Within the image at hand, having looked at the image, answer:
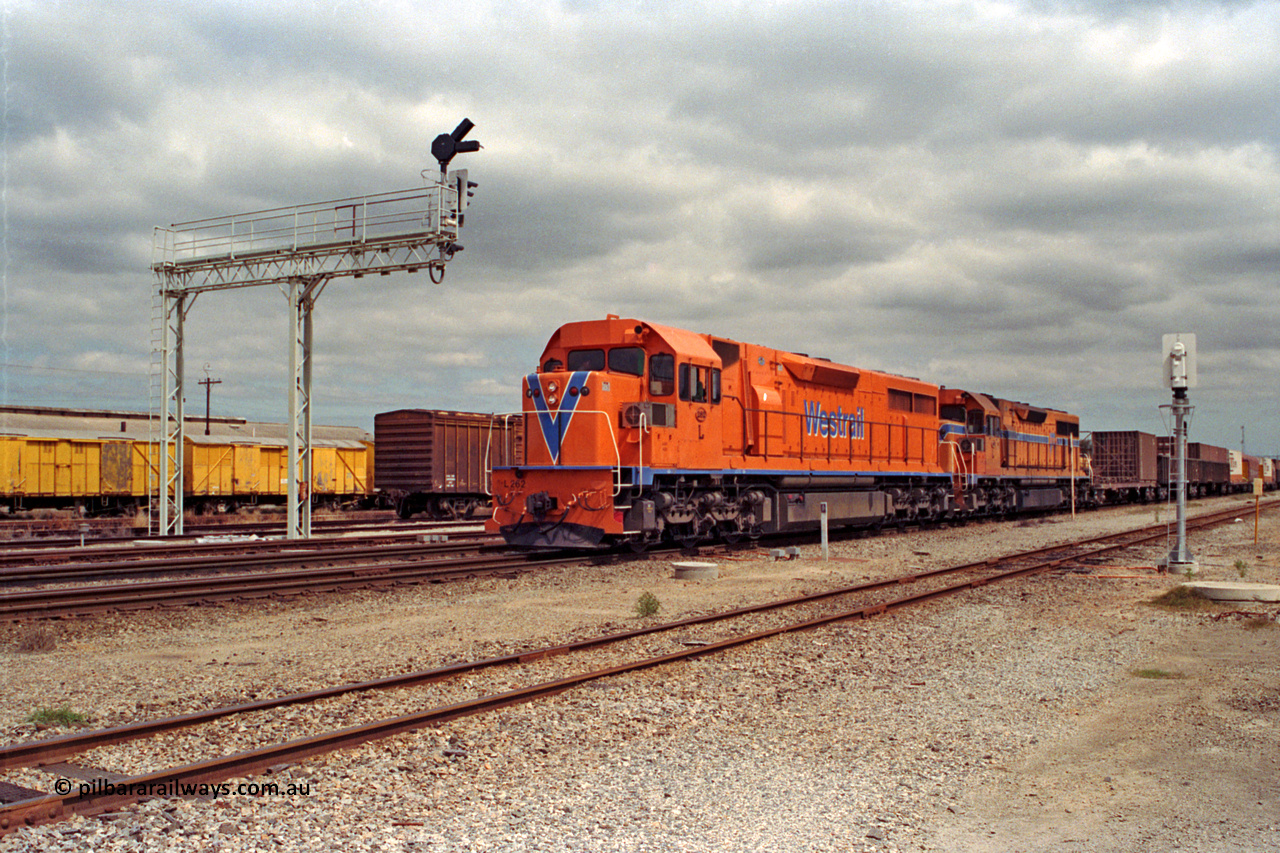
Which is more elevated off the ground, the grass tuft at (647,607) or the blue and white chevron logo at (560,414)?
the blue and white chevron logo at (560,414)

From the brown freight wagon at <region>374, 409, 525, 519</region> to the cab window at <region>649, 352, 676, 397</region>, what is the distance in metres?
13.9

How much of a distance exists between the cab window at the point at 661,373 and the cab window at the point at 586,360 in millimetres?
843

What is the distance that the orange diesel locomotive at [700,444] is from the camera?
1523 centimetres

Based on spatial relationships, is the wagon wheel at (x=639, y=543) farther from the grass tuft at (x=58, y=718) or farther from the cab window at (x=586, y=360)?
the grass tuft at (x=58, y=718)

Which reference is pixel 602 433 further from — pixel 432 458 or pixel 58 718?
Answer: pixel 432 458

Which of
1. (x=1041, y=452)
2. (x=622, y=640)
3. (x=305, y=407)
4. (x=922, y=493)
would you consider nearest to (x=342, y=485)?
(x=305, y=407)

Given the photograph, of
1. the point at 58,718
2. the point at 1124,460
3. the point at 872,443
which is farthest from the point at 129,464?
the point at 1124,460

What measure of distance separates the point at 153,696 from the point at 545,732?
2.91 m

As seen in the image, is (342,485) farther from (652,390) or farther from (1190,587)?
(1190,587)

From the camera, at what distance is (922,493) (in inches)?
971

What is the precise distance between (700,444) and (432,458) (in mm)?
14892

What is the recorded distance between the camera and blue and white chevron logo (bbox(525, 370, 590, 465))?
1530cm

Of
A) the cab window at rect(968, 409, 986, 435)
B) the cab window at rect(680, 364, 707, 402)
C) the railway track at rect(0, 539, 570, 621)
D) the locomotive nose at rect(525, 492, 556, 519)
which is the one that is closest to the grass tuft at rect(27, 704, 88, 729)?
the railway track at rect(0, 539, 570, 621)

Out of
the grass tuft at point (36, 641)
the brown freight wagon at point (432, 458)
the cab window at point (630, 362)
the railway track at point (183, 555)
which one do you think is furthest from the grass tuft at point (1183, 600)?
the brown freight wagon at point (432, 458)
